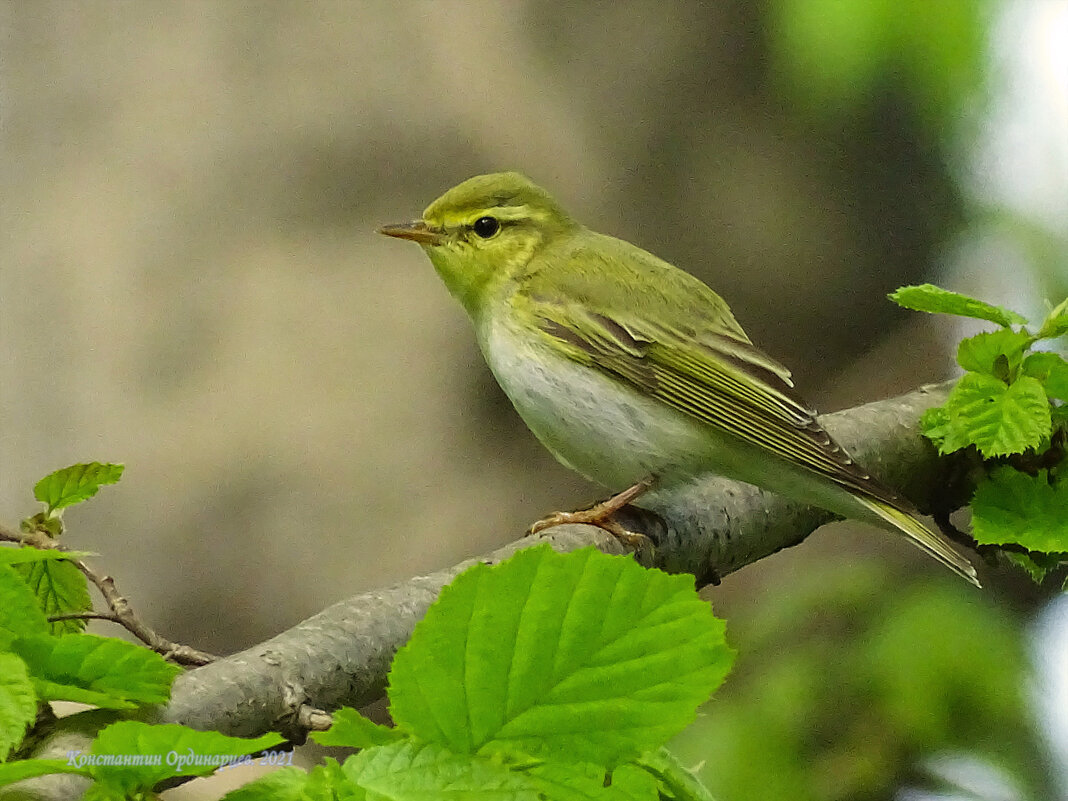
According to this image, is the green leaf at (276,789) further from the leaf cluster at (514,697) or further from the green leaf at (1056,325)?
the green leaf at (1056,325)

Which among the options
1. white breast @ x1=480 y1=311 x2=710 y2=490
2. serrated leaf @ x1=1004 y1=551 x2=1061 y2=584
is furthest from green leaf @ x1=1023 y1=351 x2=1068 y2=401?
white breast @ x1=480 y1=311 x2=710 y2=490

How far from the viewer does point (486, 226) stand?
0.92m

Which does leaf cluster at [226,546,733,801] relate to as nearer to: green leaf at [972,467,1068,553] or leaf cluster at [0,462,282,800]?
leaf cluster at [0,462,282,800]

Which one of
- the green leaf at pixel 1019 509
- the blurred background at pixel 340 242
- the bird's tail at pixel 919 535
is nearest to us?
the green leaf at pixel 1019 509

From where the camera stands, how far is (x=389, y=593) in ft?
1.52

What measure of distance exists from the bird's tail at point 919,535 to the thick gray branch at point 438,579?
80 millimetres

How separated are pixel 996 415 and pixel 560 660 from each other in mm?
480

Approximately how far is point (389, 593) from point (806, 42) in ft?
2.75

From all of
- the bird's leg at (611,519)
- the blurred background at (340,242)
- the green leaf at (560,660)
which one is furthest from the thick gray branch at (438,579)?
the blurred background at (340,242)

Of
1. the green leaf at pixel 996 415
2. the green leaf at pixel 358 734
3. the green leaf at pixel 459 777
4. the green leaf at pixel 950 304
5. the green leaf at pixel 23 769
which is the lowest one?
the green leaf at pixel 996 415

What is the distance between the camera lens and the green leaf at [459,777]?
24cm

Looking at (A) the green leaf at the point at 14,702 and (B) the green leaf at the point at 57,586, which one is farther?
(B) the green leaf at the point at 57,586

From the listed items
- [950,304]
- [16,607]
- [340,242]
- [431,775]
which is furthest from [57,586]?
[340,242]

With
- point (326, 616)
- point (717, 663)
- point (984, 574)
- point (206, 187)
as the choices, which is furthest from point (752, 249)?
point (717, 663)
